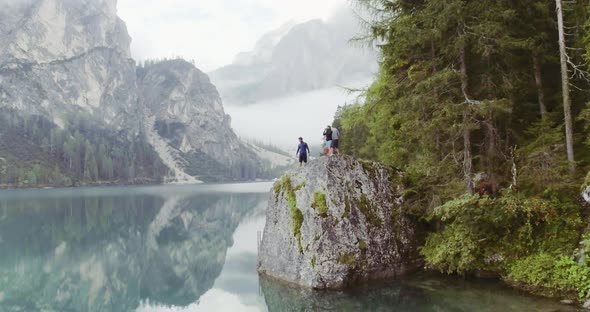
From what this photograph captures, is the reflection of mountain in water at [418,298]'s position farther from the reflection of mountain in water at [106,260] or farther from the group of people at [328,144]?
the reflection of mountain in water at [106,260]

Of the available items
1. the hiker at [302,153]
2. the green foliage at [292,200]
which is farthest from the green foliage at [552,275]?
the hiker at [302,153]

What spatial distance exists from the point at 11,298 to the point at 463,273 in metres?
26.4

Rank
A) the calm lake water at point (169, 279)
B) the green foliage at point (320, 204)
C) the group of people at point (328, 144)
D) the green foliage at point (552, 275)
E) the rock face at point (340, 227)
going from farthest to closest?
1. the group of people at point (328, 144)
2. the green foliage at point (320, 204)
3. the rock face at point (340, 227)
4. the calm lake water at point (169, 279)
5. the green foliage at point (552, 275)

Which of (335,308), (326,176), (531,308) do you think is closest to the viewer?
(531,308)

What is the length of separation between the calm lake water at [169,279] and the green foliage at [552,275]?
85 cm

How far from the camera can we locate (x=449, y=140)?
2298cm

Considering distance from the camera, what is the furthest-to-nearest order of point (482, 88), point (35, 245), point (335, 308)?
point (35, 245) < point (482, 88) < point (335, 308)

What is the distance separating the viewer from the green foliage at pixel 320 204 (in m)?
23.1

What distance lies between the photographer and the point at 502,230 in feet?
70.4

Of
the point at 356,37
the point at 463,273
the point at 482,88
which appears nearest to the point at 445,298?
the point at 463,273

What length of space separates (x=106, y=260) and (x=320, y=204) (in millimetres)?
25953

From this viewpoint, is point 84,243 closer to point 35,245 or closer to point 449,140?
point 35,245

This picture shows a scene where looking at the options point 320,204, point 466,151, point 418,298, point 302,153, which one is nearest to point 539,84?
point 466,151

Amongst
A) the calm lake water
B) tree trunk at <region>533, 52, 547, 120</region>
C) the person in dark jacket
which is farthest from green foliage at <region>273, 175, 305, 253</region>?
tree trunk at <region>533, 52, 547, 120</region>
